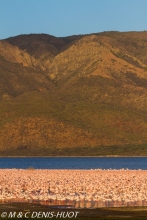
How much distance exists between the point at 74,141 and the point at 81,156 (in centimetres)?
533

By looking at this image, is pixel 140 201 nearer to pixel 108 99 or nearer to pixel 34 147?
pixel 34 147

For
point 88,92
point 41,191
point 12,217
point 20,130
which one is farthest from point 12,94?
point 12,217

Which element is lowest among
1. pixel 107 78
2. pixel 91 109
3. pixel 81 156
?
pixel 81 156

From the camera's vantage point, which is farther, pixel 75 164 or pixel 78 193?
pixel 75 164

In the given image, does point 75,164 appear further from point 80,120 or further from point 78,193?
point 78,193

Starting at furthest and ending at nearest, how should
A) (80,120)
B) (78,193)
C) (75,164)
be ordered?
(80,120), (75,164), (78,193)

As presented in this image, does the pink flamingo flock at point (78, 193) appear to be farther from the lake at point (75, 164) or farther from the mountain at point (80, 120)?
the mountain at point (80, 120)

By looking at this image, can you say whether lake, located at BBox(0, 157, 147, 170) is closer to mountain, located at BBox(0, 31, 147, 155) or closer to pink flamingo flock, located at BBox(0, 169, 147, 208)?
mountain, located at BBox(0, 31, 147, 155)

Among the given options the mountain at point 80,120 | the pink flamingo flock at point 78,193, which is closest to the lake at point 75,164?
the mountain at point 80,120

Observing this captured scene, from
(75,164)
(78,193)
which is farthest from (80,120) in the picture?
(78,193)

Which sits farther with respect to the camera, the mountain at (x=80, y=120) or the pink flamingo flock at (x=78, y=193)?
the mountain at (x=80, y=120)

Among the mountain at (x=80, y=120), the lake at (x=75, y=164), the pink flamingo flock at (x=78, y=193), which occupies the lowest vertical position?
the pink flamingo flock at (x=78, y=193)

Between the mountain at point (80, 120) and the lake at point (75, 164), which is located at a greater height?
the mountain at point (80, 120)

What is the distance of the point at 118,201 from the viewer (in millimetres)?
32781
